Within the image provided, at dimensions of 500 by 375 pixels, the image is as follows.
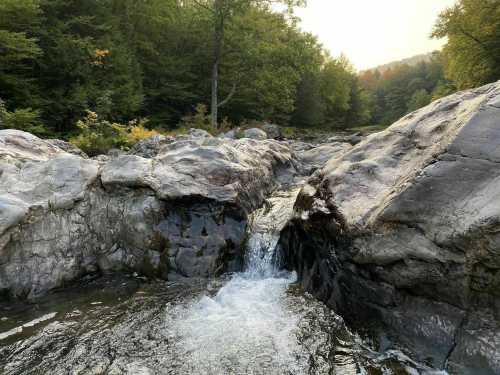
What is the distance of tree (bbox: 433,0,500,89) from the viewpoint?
23078mm

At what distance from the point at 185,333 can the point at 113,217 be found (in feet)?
10.1

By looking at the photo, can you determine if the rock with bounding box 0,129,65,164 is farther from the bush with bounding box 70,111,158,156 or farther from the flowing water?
the bush with bounding box 70,111,158,156

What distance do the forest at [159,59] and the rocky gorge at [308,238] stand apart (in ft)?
23.9

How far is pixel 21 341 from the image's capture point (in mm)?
4293

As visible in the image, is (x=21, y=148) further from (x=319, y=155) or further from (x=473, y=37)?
(x=473, y=37)

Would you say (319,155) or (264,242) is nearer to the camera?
(264,242)

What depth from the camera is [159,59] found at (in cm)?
2509

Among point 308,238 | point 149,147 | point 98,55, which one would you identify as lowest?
point 308,238

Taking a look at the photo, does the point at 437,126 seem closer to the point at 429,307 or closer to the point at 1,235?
the point at 429,307

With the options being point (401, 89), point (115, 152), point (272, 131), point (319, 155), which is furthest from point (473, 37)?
point (401, 89)

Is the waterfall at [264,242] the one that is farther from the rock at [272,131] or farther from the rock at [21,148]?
the rock at [272,131]

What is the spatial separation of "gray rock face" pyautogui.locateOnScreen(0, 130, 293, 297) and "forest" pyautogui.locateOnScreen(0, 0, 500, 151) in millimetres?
6813

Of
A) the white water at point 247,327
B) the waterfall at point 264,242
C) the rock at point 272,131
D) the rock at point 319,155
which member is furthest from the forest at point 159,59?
the white water at point 247,327

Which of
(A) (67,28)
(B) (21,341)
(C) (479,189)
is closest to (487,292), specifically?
(C) (479,189)
